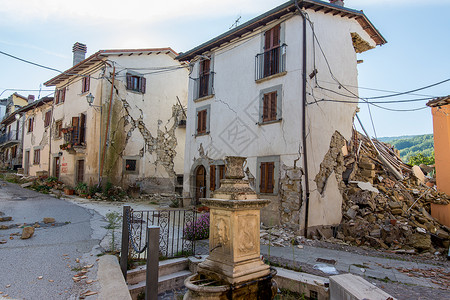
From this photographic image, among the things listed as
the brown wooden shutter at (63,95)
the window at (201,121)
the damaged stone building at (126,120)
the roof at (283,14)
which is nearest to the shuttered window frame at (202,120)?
the window at (201,121)

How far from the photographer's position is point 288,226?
9367 mm

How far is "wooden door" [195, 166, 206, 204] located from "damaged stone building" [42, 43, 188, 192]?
500cm

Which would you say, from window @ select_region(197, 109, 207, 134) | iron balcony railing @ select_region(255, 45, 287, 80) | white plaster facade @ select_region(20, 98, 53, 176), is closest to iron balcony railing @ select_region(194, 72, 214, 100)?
window @ select_region(197, 109, 207, 134)

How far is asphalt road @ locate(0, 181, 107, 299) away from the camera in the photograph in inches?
158

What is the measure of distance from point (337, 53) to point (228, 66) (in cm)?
427

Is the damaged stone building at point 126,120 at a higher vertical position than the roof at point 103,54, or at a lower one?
lower

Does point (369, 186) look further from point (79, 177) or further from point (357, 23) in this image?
point (79, 177)

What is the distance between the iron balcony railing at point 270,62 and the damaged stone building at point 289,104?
0.12ft

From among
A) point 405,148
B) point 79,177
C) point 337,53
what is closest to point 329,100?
point 337,53

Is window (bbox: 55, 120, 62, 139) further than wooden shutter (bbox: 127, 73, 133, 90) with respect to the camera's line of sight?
Yes

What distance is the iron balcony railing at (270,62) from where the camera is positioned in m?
10.2

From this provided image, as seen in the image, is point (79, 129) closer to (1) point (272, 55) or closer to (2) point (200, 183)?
(2) point (200, 183)

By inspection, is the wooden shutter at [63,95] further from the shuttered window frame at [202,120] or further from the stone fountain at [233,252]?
the stone fountain at [233,252]

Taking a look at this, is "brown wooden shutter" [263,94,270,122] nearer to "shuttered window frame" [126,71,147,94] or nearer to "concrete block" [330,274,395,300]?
"concrete block" [330,274,395,300]
